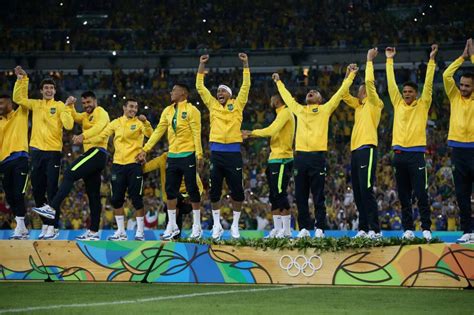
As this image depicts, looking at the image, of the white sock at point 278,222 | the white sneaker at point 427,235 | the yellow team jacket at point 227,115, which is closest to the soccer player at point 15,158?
the yellow team jacket at point 227,115

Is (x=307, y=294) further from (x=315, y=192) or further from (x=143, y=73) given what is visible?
(x=143, y=73)

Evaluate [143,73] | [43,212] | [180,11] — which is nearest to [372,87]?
[43,212]

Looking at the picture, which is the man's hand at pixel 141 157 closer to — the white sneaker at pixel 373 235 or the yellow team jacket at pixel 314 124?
the yellow team jacket at pixel 314 124

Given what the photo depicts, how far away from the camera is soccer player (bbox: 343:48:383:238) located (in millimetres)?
14539

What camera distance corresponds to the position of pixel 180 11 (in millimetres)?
48250

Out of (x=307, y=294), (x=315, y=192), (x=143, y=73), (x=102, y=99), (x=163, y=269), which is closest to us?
(x=307, y=294)

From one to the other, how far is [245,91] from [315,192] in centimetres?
213

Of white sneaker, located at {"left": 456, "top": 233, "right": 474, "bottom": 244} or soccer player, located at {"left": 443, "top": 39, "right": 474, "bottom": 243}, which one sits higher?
soccer player, located at {"left": 443, "top": 39, "right": 474, "bottom": 243}

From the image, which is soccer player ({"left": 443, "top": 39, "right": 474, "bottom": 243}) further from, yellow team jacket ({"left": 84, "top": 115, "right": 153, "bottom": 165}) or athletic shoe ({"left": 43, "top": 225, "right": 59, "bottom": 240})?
athletic shoe ({"left": 43, "top": 225, "right": 59, "bottom": 240})

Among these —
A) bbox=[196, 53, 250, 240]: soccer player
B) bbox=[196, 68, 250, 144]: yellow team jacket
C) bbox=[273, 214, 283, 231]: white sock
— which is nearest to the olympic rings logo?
bbox=[196, 53, 250, 240]: soccer player

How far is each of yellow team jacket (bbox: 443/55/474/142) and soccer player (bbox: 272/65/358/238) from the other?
1.92 metres

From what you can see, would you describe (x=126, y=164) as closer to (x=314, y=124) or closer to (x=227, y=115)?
(x=227, y=115)

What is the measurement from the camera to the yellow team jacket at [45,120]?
603 inches

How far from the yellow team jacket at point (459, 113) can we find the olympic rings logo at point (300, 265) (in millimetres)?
2877
